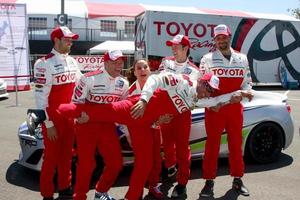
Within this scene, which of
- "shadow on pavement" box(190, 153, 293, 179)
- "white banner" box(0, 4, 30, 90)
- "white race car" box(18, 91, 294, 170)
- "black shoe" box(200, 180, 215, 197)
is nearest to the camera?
"black shoe" box(200, 180, 215, 197)

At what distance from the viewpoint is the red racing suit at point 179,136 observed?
484cm

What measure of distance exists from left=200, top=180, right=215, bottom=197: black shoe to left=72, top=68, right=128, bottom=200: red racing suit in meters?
1.24

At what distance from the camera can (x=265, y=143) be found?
6.32 m

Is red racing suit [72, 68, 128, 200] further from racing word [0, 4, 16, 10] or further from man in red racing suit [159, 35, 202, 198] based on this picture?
racing word [0, 4, 16, 10]

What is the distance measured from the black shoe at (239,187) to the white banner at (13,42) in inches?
478

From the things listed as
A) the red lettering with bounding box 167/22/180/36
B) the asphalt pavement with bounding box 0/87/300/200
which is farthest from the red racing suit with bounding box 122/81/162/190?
the red lettering with bounding box 167/22/180/36

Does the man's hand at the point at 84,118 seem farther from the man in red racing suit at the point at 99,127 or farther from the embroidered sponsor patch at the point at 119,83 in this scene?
the embroidered sponsor patch at the point at 119,83

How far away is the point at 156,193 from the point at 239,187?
100cm

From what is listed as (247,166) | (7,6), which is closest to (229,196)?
(247,166)

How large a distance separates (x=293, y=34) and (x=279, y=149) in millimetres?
15260

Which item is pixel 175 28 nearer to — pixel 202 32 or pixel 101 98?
pixel 202 32

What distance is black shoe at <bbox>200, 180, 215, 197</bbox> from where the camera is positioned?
16.5 ft

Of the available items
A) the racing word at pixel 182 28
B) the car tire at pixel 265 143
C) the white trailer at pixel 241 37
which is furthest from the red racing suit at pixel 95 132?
the racing word at pixel 182 28

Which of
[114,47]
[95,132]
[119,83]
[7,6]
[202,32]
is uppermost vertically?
[7,6]
